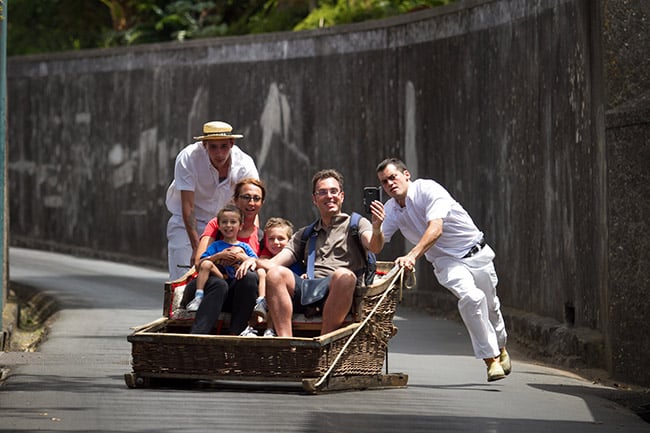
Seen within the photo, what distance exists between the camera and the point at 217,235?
10766 millimetres

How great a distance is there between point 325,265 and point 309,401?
1.31 metres

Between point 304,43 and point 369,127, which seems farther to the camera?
point 304,43

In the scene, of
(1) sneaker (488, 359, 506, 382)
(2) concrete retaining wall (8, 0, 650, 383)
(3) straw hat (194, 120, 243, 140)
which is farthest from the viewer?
(2) concrete retaining wall (8, 0, 650, 383)

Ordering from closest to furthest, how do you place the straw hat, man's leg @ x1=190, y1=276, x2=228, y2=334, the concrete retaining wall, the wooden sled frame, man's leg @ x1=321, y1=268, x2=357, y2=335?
A: the wooden sled frame, man's leg @ x1=321, y1=268, x2=357, y2=335, man's leg @ x1=190, y1=276, x2=228, y2=334, the straw hat, the concrete retaining wall

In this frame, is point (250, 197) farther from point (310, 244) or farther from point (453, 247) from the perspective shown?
point (453, 247)

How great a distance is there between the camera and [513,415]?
9312mm

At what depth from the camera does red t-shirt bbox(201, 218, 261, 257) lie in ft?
35.2

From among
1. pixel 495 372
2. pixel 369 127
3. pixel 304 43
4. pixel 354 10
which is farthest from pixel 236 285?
pixel 354 10

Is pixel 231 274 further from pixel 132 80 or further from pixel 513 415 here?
pixel 132 80

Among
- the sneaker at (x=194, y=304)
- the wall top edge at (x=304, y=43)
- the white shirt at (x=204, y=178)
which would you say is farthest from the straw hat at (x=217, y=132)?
the wall top edge at (x=304, y=43)

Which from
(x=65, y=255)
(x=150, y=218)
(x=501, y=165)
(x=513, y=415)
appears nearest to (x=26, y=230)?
(x=65, y=255)

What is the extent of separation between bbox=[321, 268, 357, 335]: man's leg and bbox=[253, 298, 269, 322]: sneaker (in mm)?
445

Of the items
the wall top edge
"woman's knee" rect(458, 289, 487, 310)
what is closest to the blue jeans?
"woman's knee" rect(458, 289, 487, 310)

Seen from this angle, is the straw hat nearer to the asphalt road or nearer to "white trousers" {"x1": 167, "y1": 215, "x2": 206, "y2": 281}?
"white trousers" {"x1": 167, "y1": 215, "x2": 206, "y2": 281}
